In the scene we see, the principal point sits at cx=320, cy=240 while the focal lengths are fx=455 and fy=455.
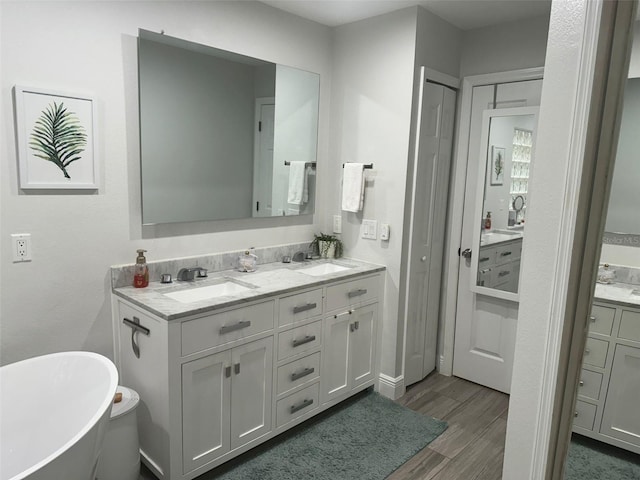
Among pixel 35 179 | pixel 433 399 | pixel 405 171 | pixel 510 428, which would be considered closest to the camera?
pixel 510 428

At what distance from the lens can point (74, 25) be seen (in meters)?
2.06

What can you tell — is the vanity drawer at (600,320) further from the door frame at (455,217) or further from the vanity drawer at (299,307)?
the door frame at (455,217)

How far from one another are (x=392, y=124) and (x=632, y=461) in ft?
7.47

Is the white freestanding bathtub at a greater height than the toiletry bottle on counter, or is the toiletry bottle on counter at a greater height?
the toiletry bottle on counter

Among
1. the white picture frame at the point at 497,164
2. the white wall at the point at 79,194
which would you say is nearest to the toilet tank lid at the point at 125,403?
the white wall at the point at 79,194

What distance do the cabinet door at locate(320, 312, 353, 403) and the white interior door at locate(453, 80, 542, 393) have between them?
1.01m

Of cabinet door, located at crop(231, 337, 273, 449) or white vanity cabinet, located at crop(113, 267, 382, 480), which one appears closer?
white vanity cabinet, located at crop(113, 267, 382, 480)

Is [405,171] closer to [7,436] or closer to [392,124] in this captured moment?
[392,124]

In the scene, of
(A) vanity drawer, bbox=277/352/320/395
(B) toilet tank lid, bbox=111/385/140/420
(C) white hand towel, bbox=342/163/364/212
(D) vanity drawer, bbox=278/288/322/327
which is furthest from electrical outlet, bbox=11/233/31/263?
(C) white hand towel, bbox=342/163/364/212

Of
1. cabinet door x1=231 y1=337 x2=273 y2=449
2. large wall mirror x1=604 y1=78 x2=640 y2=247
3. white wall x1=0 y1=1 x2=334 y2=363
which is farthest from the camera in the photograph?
cabinet door x1=231 y1=337 x2=273 y2=449

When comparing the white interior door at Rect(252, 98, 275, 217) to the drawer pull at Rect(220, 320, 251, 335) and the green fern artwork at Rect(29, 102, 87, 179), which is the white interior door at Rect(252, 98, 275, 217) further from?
the green fern artwork at Rect(29, 102, 87, 179)

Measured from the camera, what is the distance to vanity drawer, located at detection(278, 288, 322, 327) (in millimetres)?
2447

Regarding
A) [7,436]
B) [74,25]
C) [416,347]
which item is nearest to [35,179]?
[74,25]

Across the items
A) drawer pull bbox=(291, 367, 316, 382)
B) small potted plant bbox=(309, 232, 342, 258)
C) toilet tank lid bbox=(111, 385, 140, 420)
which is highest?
small potted plant bbox=(309, 232, 342, 258)
